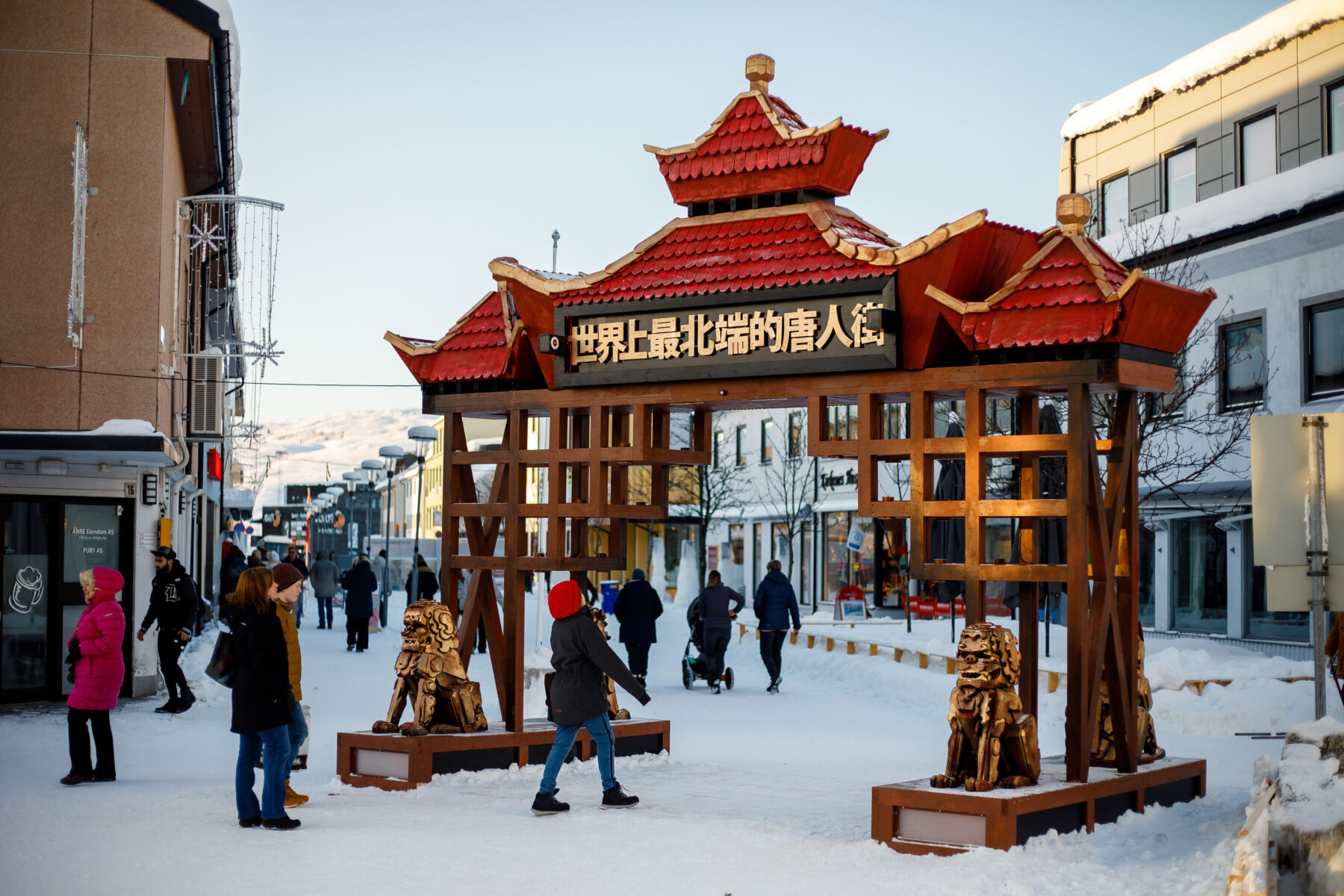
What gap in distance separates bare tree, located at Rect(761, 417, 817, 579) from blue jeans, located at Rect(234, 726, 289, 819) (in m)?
27.6

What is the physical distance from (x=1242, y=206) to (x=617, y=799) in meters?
16.6

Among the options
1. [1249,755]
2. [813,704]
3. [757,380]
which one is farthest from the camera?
[813,704]

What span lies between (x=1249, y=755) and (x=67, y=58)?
1506 cm

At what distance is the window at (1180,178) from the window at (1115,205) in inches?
41.0

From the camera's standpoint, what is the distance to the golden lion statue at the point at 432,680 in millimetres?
10945

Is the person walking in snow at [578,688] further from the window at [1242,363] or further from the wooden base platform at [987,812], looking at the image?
the window at [1242,363]

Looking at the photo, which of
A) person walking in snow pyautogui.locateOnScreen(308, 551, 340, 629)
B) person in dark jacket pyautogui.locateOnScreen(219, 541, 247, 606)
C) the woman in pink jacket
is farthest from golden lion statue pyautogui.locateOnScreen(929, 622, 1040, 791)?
person walking in snow pyautogui.locateOnScreen(308, 551, 340, 629)

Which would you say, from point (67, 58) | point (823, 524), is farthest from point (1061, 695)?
point (823, 524)

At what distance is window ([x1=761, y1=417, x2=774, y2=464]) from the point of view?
4272 cm

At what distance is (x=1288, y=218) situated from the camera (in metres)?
21.0

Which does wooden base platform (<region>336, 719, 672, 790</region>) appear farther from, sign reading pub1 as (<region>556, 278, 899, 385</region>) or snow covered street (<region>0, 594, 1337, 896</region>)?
sign reading pub1 as (<region>556, 278, 899, 385</region>)

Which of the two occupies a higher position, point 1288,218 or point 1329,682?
point 1288,218

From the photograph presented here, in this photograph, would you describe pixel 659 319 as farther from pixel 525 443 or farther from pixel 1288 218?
pixel 1288 218

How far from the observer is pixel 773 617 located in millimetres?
19906
